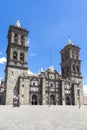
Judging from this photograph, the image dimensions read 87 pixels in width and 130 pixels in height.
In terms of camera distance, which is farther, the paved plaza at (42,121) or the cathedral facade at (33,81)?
the cathedral facade at (33,81)

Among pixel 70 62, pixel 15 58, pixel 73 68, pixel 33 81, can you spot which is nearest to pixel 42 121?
pixel 33 81

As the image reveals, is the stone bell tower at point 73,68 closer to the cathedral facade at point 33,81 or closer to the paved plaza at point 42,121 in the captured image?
the cathedral facade at point 33,81

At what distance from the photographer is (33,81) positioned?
47.7m

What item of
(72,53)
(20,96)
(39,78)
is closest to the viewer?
(20,96)

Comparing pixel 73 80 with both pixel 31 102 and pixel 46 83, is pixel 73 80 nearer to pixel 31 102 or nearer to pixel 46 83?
pixel 46 83

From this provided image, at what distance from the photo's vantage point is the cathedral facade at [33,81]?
44562mm

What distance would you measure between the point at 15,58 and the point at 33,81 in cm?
826

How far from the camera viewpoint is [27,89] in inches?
1779

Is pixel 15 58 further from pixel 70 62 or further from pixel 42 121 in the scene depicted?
pixel 42 121

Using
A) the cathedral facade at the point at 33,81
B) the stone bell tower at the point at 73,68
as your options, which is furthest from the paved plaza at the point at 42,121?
the stone bell tower at the point at 73,68

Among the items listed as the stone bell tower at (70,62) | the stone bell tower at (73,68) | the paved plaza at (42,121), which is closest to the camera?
the paved plaza at (42,121)

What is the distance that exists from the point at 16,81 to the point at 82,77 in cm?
2241

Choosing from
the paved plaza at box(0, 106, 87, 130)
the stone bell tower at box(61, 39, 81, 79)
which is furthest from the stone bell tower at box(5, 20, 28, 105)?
the paved plaza at box(0, 106, 87, 130)

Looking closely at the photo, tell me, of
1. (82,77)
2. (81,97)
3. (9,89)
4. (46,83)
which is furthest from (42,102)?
(82,77)
